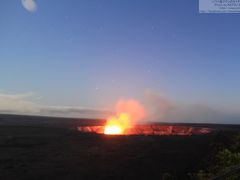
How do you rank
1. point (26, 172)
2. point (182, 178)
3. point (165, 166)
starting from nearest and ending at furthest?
1. point (182, 178)
2. point (26, 172)
3. point (165, 166)

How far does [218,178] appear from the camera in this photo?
997 cm

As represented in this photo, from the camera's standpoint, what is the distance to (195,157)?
49344mm

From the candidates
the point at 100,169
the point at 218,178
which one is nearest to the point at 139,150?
the point at 100,169

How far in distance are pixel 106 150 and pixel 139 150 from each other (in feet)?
17.2

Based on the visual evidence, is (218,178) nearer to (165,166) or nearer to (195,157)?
(165,166)

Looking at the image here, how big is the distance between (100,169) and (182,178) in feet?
32.2

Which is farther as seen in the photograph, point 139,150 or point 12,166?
point 139,150

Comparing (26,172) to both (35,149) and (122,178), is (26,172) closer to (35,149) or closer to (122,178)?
(122,178)

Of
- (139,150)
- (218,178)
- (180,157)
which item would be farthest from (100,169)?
(218,178)

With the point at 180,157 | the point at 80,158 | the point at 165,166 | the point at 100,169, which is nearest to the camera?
the point at 100,169

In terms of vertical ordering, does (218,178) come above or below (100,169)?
above

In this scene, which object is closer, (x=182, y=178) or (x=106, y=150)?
→ (x=182, y=178)

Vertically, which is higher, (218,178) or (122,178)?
(218,178)

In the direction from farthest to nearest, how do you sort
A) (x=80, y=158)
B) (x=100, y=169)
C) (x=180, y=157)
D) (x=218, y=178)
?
(x=180, y=157) < (x=80, y=158) < (x=100, y=169) < (x=218, y=178)
